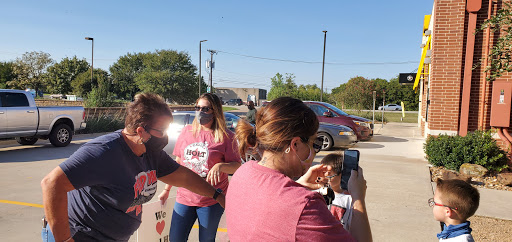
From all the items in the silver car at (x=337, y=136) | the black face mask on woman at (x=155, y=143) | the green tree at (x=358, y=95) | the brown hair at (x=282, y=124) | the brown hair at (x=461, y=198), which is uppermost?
the green tree at (x=358, y=95)

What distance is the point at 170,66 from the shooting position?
56.1 metres

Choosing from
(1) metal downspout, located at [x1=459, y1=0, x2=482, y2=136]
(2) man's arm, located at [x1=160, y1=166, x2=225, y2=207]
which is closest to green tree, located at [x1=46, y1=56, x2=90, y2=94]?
(1) metal downspout, located at [x1=459, y1=0, x2=482, y2=136]

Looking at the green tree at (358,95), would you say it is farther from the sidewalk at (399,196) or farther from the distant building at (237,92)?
the distant building at (237,92)

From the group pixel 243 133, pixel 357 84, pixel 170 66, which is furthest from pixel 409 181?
pixel 170 66

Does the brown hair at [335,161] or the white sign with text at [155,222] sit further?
the white sign with text at [155,222]

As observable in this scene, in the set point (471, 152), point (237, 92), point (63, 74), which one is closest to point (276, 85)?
point (63, 74)

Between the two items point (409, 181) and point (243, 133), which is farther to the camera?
point (409, 181)

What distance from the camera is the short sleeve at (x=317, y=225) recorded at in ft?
4.06

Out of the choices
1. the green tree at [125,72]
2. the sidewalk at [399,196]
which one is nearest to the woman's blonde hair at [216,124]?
the sidewalk at [399,196]

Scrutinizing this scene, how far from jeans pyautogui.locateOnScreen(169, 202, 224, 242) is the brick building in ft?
29.3

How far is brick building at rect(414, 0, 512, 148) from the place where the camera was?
9438 mm

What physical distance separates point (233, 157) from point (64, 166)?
1672 mm

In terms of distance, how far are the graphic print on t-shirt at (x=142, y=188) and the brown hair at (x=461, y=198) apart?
2166 millimetres

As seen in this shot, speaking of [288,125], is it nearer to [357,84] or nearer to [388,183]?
[388,183]
